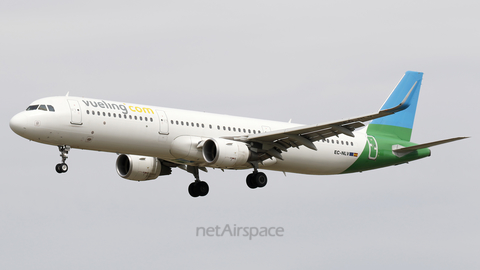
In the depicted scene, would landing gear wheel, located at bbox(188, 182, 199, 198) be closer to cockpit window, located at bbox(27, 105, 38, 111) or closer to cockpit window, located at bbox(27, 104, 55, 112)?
cockpit window, located at bbox(27, 104, 55, 112)

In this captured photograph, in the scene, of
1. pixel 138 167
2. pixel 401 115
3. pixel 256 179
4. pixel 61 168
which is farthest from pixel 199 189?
pixel 401 115

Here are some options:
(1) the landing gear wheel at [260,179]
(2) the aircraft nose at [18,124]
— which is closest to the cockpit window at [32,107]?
(2) the aircraft nose at [18,124]

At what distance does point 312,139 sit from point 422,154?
10.1 metres

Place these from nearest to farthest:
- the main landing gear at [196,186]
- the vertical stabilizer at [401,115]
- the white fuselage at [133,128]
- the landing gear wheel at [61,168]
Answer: the white fuselage at [133,128], the landing gear wheel at [61,168], the main landing gear at [196,186], the vertical stabilizer at [401,115]

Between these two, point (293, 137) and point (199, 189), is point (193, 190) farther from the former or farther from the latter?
point (293, 137)

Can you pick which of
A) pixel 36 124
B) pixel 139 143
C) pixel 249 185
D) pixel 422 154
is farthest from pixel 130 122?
pixel 422 154

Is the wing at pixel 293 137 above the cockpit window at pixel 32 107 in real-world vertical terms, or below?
above

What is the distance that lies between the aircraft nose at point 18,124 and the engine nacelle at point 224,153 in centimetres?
936

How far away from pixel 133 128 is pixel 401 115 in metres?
20.3

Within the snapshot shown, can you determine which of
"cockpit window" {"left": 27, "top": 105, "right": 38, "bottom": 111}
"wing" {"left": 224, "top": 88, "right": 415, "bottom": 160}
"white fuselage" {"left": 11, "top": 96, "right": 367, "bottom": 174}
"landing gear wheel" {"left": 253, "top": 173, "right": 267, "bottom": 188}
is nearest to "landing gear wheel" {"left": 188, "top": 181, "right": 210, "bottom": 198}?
"white fuselage" {"left": 11, "top": 96, "right": 367, "bottom": 174}

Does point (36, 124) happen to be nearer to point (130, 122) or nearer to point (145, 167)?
point (130, 122)

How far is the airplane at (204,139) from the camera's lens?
4050cm

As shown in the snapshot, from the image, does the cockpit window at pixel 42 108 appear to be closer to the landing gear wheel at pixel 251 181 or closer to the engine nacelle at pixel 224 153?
the engine nacelle at pixel 224 153

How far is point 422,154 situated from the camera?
51.8 metres
